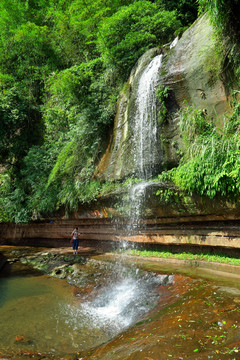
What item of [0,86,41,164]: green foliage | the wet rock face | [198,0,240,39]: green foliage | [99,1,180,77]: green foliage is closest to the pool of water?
the wet rock face

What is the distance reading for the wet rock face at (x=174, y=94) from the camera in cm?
809

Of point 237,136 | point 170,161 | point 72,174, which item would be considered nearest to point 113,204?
point 170,161

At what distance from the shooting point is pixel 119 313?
511 cm

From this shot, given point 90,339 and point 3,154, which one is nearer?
point 90,339

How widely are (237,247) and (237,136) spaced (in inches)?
120

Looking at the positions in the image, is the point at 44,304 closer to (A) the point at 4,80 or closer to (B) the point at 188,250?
(B) the point at 188,250

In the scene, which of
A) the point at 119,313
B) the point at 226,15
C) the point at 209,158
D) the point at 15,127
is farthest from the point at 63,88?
the point at 119,313

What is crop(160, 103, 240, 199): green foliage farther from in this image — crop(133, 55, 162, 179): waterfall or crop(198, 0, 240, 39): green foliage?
crop(198, 0, 240, 39): green foliage

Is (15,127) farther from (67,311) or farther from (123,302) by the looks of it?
(123,302)

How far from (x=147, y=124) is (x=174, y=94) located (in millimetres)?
1531

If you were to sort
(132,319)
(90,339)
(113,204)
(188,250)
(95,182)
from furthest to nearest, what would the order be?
(95,182) < (113,204) < (188,250) < (132,319) < (90,339)

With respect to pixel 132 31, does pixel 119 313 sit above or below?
below

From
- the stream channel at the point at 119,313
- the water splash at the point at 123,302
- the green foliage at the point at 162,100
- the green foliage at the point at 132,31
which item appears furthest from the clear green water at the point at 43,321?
the green foliage at the point at 132,31

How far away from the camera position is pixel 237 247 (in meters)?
6.46
